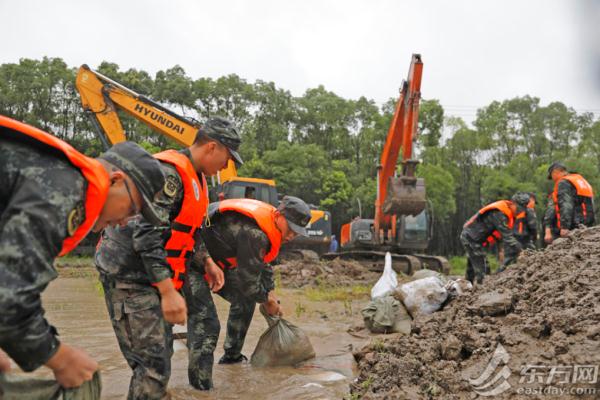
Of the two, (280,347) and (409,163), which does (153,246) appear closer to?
(280,347)

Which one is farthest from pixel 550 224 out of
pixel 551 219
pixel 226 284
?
pixel 226 284

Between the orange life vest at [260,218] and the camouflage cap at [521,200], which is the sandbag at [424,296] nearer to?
the orange life vest at [260,218]

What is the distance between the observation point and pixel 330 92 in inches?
1455

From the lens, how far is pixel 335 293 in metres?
9.59

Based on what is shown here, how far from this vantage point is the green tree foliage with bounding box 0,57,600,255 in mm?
25312

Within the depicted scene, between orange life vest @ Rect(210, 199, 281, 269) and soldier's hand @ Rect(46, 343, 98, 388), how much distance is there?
2330mm

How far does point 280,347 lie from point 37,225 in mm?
3155

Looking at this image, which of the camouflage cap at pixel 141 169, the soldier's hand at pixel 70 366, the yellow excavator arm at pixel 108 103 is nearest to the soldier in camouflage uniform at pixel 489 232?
the yellow excavator arm at pixel 108 103

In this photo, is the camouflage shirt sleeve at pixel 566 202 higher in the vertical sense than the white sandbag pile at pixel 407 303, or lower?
higher

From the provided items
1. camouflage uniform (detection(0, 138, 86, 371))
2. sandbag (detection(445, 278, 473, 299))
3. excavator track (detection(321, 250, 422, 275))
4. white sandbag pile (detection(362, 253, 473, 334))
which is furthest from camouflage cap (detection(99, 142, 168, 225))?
excavator track (detection(321, 250, 422, 275))

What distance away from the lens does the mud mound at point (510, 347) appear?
2488 mm

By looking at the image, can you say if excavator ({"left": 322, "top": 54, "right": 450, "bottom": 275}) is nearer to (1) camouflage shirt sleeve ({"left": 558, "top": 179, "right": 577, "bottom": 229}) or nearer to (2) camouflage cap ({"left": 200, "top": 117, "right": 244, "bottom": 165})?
(1) camouflage shirt sleeve ({"left": 558, "top": 179, "right": 577, "bottom": 229})

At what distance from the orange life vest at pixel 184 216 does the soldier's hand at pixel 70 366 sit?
4.78ft

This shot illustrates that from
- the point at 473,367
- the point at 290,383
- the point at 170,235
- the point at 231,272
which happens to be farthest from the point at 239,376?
the point at 473,367
